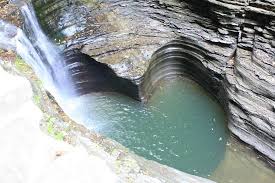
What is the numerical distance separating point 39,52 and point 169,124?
3.90 m

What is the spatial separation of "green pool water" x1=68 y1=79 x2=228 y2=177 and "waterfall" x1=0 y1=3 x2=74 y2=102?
75cm

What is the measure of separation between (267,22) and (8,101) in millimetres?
6609

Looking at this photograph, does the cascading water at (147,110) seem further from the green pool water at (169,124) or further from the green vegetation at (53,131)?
the green vegetation at (53,131)

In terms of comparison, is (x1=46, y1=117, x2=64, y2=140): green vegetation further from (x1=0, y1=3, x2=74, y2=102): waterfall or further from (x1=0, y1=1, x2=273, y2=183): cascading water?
(x1=0, y1=1, x2=273, y2=183): cascading water

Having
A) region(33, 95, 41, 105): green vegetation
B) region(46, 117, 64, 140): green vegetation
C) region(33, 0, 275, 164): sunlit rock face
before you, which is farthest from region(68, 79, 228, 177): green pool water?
region(46, 117, 64, 140): green vegetation

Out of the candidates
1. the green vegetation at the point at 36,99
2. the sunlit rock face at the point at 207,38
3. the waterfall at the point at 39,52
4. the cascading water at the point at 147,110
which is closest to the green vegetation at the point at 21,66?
the waterfall at the point at 39,52

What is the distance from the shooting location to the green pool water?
9.22 m

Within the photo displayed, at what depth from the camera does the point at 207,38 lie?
33.8 ft

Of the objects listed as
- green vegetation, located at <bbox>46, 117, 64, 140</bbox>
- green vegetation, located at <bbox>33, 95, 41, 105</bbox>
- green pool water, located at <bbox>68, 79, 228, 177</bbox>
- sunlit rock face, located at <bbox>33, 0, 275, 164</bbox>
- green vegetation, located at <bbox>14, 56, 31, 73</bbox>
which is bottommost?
green pool water, located at <bbox>68, 79, 228, 177</bbox>

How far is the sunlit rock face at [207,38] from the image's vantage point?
9.05m

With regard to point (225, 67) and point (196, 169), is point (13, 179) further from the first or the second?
point (225, 67)

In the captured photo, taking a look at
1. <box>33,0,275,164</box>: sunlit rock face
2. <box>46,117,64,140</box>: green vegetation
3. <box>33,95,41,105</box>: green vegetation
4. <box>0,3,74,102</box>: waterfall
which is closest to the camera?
<box>46,117,64,140</box>: green vegetation

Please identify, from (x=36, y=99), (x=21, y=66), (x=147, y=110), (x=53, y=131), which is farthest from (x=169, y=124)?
(x=53, y=131)

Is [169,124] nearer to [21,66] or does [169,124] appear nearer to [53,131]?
[21,66]
